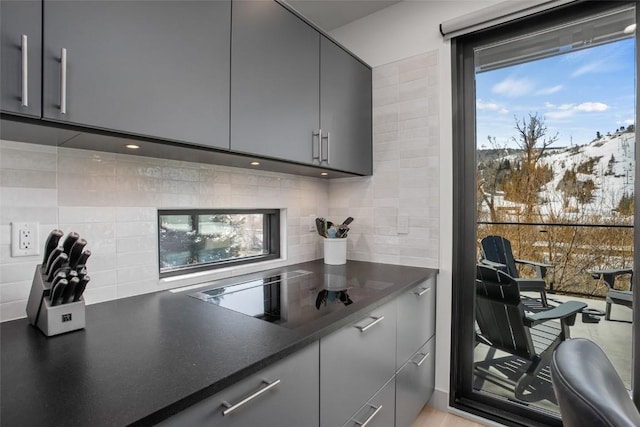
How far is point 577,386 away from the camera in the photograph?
2.07 feet

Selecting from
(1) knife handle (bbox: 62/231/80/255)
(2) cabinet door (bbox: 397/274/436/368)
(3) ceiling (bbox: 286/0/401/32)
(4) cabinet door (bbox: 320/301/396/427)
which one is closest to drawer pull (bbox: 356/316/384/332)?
(4) cabinet door (bbox: 320/301/396/427)

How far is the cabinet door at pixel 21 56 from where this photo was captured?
0.75 m

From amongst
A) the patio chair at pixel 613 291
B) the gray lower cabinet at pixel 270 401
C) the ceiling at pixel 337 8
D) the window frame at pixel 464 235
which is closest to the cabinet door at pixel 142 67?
the gray lower cabinet at pixel 270 401

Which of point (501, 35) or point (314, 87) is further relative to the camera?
point (501, 35)

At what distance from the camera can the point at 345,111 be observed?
6.37 ft

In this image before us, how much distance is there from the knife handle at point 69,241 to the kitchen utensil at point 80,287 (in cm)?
11

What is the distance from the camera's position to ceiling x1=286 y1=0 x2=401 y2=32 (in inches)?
82.0

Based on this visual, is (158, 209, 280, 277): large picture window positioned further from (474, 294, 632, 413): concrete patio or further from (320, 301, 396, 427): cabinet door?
(474, 294, 632, 413): concrete patio

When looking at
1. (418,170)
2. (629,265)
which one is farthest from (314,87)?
(629,265)

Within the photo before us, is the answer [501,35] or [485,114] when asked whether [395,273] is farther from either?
[501,35]

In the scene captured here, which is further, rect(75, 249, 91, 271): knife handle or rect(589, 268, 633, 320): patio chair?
rect(589, 268, 633, 320): patio chair

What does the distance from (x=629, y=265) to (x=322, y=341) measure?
1590 millimetres

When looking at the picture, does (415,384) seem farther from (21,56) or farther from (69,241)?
(21,56)

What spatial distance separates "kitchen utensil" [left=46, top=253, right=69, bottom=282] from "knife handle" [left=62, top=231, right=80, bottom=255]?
0.03m
